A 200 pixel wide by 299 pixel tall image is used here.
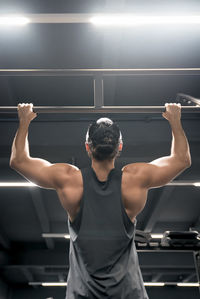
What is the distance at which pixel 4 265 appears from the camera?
342 inches

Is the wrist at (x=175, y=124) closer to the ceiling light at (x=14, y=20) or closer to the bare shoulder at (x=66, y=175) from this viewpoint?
the bare shoulder at (x=66, y=175)

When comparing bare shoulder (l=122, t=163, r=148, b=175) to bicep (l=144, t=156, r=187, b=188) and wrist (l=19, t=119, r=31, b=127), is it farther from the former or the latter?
wrist (l=19, t=119, r=31, b=127)

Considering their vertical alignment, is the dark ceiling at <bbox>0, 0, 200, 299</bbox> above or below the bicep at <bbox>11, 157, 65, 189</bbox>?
above

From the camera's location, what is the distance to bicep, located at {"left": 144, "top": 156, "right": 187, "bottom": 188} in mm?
1570

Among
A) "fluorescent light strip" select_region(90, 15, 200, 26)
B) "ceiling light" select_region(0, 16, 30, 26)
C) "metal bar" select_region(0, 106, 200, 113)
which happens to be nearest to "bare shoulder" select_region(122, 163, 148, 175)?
"metal bar" select_region(0, 106, 200, 113)

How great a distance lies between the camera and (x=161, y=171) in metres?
1.58

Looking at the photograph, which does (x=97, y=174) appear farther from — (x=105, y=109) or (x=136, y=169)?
(x=105, y=109)

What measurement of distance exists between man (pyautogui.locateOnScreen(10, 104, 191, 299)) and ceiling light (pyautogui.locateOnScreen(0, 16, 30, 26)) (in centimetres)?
162

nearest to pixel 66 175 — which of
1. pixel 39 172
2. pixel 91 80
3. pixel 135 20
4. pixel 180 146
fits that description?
pixel 39 172

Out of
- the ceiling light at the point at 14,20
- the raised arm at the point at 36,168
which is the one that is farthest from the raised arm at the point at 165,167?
the ceiling light at the point at 14,20

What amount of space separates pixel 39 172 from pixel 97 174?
0.30 meters

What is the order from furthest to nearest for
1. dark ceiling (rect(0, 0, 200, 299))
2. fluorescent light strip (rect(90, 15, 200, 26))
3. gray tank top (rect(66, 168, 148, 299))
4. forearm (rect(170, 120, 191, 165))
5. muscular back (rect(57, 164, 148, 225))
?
dark ceiling (rect(0, 0, 200, 299))
fluorescent light strip (rect(90, 15, 200, 26))
forearm (rect(170, 120, 191, 165))
muscular back (rect(57, 164, 148, 225))
gray tank top (rect(66, 168, 148, 299))

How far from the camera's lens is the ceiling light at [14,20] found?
282cm

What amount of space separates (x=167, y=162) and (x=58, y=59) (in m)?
2.40
